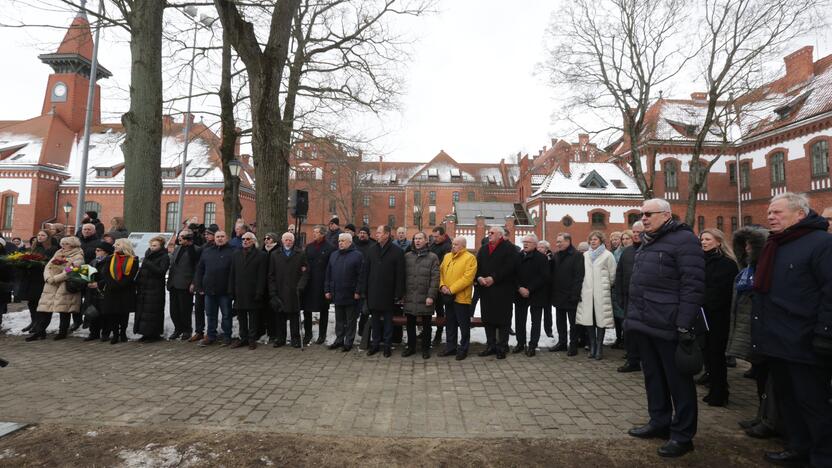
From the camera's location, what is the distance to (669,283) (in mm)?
3631

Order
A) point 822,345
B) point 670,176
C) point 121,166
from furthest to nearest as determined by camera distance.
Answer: point 121,166
point 670,176
point 822,345

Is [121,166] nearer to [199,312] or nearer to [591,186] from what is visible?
[199,312]

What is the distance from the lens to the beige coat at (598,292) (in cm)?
693

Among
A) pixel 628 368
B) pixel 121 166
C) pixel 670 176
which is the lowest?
pixel 628 368

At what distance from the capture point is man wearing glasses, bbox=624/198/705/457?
11.5ft

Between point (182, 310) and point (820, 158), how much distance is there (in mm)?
36418

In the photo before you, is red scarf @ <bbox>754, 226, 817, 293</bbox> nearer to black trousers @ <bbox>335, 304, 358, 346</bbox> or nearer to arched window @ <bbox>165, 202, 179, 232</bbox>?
black trousers @ <bbox>335, 304, 358, 346</bbox>

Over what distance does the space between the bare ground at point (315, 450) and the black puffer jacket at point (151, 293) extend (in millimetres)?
3995

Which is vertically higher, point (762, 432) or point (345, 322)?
point (345, 322)

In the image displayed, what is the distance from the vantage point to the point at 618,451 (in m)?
3.56

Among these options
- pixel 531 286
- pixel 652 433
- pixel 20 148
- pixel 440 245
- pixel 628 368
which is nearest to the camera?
pixel 652 433

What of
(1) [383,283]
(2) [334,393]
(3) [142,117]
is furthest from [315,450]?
(3) [142,117]

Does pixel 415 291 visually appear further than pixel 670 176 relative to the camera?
No

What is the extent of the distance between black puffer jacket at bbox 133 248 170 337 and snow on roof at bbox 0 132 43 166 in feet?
137
